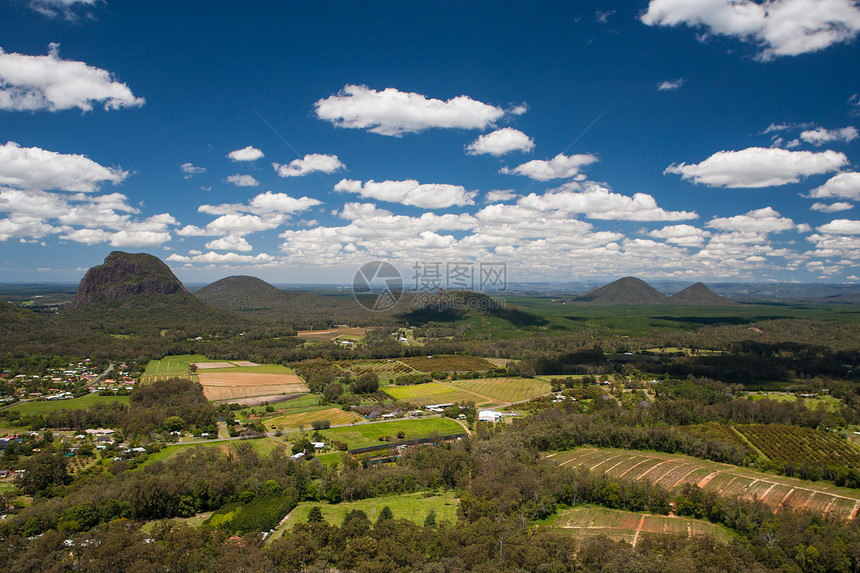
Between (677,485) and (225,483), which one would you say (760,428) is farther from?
(225,483)

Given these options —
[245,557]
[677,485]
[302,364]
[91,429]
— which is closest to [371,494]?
[245,557]

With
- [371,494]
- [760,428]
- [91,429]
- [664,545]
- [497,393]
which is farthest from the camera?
[497,393]

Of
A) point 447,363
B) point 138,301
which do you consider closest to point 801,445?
point 447,363

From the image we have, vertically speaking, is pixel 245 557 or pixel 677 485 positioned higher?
pixel 245 557

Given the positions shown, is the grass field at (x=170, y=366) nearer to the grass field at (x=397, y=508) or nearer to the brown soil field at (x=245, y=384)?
the brown soil field at (x=245, y=384)

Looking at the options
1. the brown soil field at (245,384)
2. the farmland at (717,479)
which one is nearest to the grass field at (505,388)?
the farmland at (717,479)

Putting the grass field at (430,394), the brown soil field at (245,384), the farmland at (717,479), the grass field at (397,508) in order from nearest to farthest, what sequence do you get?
the grass field at (397,508) < the farmland at (717,479) < the brown soil field at (245,384) < the grass field at (430,394)

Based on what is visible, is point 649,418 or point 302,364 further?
point 302,364

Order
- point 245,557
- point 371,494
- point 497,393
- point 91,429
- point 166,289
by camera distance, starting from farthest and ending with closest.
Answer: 1. point 166,289
2. point 497,393
3. point 91,429
4. point 371,494
5. point 245,557
